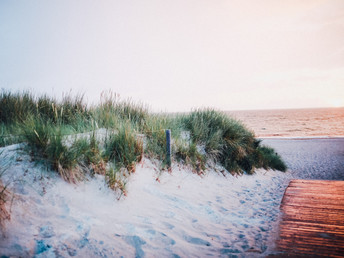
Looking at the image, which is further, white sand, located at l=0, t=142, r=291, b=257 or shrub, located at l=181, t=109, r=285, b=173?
shrub, located at l=181, t=109, r=285, b=173

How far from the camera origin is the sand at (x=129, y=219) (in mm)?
2336

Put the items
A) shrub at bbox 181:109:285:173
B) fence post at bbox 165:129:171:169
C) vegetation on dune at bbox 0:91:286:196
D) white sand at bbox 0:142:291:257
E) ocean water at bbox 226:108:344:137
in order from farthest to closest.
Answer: ocean water at bbox 226:108:344:137, shrub at bbox 181:109:285:173, fence post at bbox 165:129:171:169, vegetation on dune at bbox 0:91:286:196, white sand at bbox 0:142:291:257

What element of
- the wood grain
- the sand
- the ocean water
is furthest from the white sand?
the ocean water

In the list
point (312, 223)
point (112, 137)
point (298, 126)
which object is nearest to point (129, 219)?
point (112, 137)

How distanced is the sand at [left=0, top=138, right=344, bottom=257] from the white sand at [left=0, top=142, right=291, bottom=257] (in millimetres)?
10

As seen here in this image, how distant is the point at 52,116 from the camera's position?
6.21 m

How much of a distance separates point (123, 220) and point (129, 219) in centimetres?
10

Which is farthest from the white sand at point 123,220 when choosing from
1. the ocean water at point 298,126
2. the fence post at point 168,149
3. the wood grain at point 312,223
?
the ocean water at point 298,126

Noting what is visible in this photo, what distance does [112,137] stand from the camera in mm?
4289

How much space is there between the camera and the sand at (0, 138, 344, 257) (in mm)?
2336

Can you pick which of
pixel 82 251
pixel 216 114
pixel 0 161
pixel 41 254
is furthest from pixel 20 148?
pixel 216 114

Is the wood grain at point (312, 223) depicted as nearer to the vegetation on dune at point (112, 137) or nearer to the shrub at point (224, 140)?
the shrub at point (224, 140)

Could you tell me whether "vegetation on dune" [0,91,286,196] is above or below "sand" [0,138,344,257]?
above

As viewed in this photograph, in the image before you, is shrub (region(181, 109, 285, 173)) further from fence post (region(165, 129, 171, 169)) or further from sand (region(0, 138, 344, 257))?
sand (region(0, 138, 344, 257))
